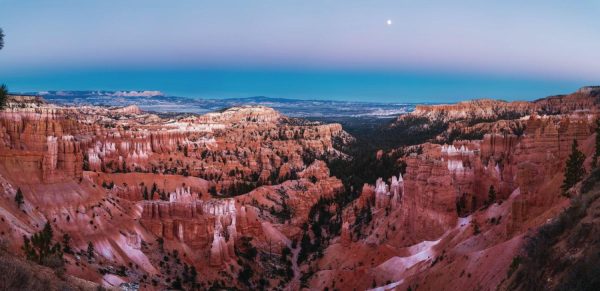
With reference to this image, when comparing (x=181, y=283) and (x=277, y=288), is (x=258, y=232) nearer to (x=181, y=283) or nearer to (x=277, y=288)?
(x=277, y=288)

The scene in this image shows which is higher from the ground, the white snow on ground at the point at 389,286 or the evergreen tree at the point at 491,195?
the evergreen tree at the point at 491,195

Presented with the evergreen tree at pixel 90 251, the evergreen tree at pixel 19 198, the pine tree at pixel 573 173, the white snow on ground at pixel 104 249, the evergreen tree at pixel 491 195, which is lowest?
the white snow on ground at pixel 104 249

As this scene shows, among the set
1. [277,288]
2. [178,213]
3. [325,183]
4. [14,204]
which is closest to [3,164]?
[14,204]

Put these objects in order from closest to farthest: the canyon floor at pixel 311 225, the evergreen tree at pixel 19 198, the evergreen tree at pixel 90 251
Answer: the canyon floor at pixel 311 225 < the evergreen tree at pixel 19 198 < the evergreen tree at pixel 90 251

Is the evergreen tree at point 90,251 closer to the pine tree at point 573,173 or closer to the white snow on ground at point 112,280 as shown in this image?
the white snow on ground at point 112,280

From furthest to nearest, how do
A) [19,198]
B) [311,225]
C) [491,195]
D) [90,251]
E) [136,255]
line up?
[311,225], [491,195], [136,255], [90,251], [19,198]

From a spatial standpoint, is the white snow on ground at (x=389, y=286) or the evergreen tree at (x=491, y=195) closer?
the white snow on ground at (x=389, y=286)

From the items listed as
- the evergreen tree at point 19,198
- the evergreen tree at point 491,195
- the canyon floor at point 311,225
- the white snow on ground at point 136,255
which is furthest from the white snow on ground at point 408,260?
the evergreen tree at point 19,198

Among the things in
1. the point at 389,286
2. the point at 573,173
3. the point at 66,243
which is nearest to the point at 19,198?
the point at 66,243

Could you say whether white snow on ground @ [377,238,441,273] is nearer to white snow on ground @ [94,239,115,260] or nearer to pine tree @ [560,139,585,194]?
pine tree @ [560,139,585,194]

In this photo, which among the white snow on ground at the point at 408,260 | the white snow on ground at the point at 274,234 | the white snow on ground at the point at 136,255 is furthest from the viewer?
the white snow on ground at the point at 274,234

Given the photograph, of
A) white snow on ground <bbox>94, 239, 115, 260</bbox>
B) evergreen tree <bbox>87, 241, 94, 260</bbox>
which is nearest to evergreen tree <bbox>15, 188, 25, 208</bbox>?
evergreen tree <bbox>87, 241, 94, 260</bbox>

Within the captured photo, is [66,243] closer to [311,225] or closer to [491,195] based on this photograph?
[491,195]
